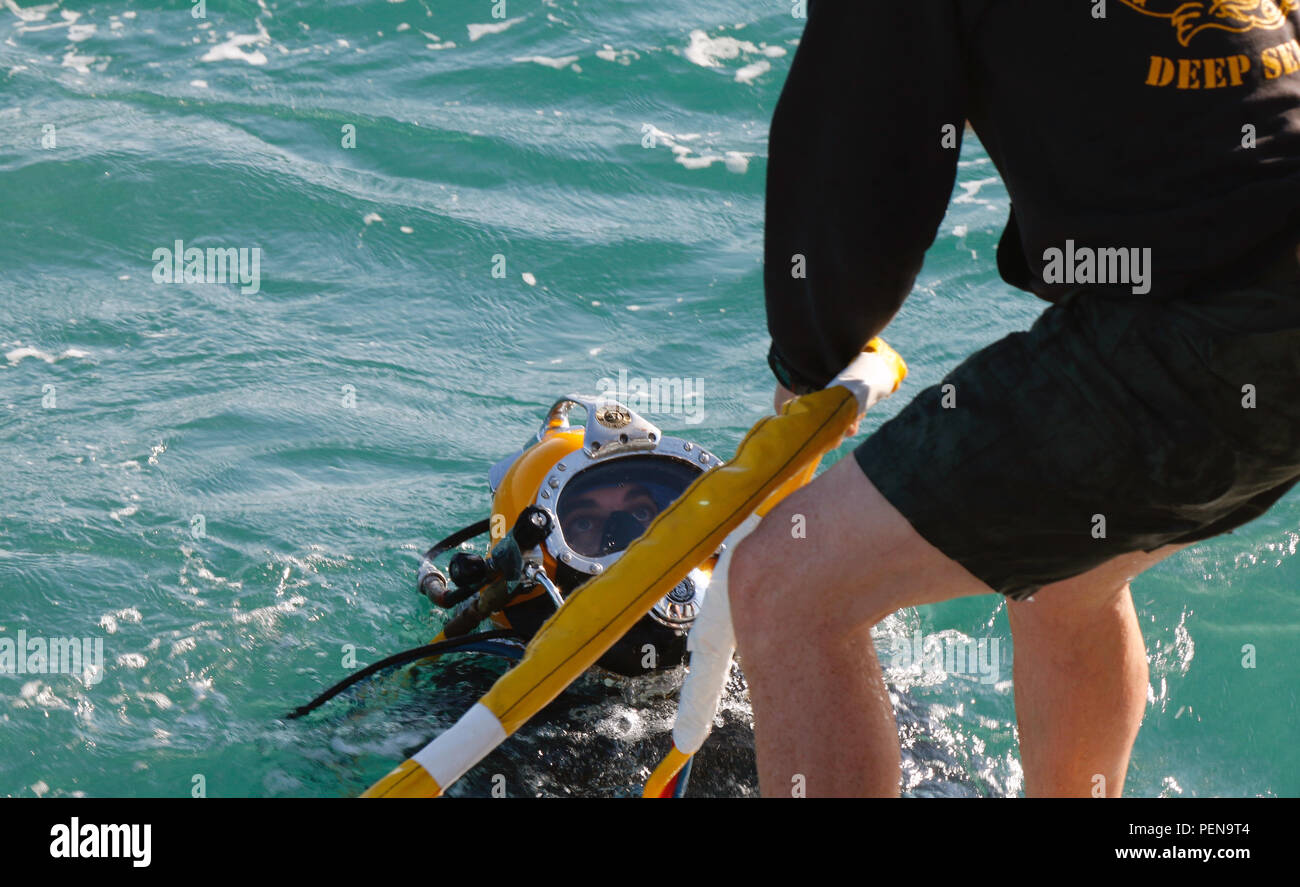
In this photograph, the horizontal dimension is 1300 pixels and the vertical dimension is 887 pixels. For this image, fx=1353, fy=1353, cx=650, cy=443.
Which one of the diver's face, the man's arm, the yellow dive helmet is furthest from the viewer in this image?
the diver's face

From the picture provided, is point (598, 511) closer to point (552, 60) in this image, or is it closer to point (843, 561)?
point (843, 561)

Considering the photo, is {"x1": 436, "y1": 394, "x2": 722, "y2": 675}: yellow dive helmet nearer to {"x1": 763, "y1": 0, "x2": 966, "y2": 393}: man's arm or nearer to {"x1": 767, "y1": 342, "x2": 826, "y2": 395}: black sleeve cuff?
{"x1": 767, "y1": 342, "x2": 826, "y2": 395}: black sleeve cuff

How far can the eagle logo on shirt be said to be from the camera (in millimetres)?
1900

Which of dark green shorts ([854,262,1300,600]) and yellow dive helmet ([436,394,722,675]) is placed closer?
dark green shorts ([854,262,1300,600])

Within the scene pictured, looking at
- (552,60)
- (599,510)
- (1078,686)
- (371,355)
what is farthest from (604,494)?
(552,60)

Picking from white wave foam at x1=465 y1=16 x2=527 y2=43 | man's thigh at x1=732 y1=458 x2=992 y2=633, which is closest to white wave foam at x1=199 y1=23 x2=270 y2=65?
white wave foam at x1=465 y1=16 x2=527 y2=43

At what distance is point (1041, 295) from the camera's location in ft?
6.93

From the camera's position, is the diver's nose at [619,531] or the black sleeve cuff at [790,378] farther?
the diver's nose at [619,531]

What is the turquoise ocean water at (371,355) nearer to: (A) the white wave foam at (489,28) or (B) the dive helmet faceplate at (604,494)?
(A) the white wave foam at (489,28)

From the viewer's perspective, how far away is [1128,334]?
1.91 metres

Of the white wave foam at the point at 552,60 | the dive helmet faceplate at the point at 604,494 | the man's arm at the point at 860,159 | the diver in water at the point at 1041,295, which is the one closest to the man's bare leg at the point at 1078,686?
the diver in water at the point at 1041,295

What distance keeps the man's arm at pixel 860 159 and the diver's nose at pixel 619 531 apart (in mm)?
1081

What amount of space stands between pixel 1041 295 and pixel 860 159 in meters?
0.36

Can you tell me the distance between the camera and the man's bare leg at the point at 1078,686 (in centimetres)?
251
